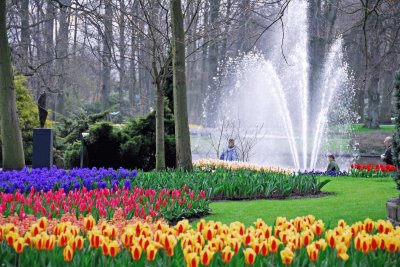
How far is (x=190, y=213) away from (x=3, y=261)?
4090 millimetres

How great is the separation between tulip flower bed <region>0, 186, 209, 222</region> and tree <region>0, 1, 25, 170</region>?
4563 mm

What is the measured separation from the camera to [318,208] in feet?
27.7

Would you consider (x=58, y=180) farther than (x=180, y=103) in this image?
No

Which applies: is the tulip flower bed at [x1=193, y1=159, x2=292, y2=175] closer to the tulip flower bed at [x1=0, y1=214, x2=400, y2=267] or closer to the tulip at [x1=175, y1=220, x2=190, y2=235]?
the tulip at [x1=175, y1=220, x2=190, y2=235]

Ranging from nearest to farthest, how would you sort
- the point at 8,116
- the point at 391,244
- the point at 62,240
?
the point at 62,240 < the point at 391,244 < the point at 8,116

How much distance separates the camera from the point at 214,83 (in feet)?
120

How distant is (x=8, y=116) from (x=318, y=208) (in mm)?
6181

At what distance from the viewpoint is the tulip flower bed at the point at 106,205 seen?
6.23 m

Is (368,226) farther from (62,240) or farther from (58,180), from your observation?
(58,180)

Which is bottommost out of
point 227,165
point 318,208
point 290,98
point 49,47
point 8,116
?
point 318,208

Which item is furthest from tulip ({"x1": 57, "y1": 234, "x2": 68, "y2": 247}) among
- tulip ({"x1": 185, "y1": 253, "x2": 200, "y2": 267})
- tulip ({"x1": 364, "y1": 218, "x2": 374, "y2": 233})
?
tulip ({"x1": 364, "y1": 218, "x2": 374, "y2": 233})

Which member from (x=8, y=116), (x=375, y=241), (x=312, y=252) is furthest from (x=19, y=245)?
(x=8, y=116)

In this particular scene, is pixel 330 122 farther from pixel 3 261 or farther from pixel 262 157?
pixel 3 261

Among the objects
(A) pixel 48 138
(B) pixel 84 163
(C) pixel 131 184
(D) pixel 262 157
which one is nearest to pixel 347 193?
(C) pixel 131 184
